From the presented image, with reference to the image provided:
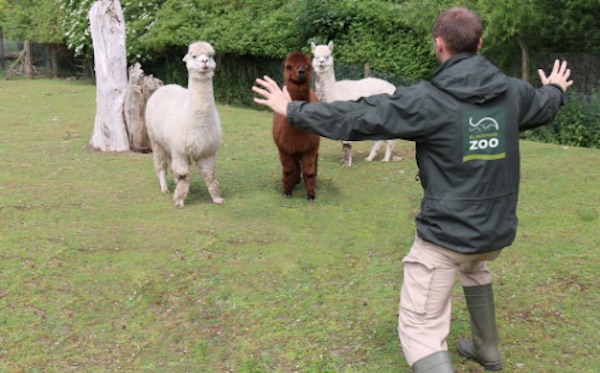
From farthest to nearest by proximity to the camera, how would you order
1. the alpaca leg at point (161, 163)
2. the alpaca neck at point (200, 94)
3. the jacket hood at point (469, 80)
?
the alpaca leg at point (161, 163), the alpaca neck at point (200, 94), the jacket hood at point (469, 80)

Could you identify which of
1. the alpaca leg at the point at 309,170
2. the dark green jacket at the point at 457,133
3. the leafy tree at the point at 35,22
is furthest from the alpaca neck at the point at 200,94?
the leafy tree at the point at 35,22

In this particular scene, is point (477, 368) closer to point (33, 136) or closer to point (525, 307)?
point (525, 307)

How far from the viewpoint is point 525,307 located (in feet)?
14.7

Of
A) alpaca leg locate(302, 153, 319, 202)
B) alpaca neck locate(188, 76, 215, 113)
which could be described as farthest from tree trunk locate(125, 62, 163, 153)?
alpaca leg locate(302, 153, 319, 202)

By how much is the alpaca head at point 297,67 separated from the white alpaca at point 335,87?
2.27 metres

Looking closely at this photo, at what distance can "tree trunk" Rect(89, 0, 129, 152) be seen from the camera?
970 centimetres

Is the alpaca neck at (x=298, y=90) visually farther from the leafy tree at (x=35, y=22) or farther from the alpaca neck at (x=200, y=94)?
the leafy tree at (x=35, y=22)

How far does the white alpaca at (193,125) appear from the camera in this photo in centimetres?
618

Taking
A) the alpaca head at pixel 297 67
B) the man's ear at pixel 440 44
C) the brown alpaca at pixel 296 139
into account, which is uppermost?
the man's ear at pixel 440 44

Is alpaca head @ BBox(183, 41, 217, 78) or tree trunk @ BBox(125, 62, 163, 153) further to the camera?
tree trunk @ BBox(125, 62, 163, 153)

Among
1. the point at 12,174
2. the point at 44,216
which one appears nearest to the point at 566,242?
the point at 44,216

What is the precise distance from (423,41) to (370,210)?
8084 mm

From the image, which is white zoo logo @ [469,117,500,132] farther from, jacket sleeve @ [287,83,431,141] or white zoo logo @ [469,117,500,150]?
jacket sleeve @ [287,83,431,141]

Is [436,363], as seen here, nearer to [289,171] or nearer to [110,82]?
[289,171]
